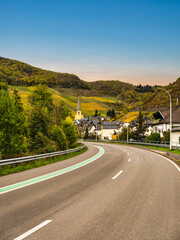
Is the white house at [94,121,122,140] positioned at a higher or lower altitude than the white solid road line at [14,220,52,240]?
higher

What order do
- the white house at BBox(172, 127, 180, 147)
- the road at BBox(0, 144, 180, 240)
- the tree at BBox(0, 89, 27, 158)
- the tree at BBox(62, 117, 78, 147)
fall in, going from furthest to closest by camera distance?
the tree at BBox(62, 117, 78, 147), the white house at BBox(172, 127, 180, 147), the tree at BBox(0, 89, 27, 158), the road at BBox(0, 144, 180, 240)

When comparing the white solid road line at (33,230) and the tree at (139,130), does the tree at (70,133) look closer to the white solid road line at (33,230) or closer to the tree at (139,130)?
the tree at (139,130)

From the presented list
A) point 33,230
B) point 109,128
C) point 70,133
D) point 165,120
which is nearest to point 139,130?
point 165,120

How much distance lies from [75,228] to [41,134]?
30.8 m

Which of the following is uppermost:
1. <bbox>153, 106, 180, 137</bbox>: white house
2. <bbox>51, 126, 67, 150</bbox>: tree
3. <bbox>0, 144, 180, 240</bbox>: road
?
<bbox>153, 106, 180, 137</bbox>: white house

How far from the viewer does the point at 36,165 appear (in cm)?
1631

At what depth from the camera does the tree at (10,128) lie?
32562 millimetres

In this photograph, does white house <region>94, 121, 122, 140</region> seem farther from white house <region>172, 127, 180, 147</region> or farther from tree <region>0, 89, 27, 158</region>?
tree <region>0, 89, 27, 158</region>

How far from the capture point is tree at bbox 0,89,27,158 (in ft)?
107

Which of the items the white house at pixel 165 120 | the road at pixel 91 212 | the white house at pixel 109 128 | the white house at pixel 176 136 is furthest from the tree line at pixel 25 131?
the white house at pixel 109 128

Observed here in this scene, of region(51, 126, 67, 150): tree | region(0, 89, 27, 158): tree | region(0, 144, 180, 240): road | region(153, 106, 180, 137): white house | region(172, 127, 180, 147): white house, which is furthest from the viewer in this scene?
region(153, 106, 180, 137): white house

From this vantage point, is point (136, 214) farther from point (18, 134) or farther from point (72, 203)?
point (18, 134)

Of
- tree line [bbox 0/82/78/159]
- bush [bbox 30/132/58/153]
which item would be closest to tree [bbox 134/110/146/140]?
tree line [bbox 0/82/78/159]

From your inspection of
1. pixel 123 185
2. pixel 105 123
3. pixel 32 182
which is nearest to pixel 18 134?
pixel 32 182
